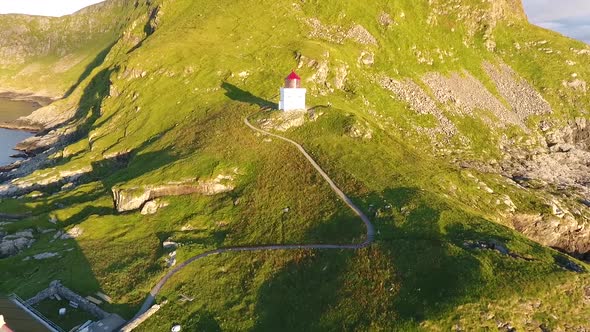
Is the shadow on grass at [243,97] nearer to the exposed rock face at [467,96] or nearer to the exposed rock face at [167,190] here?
the exposed rock face at [167,190]

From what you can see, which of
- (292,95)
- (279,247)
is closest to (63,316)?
(279,247)

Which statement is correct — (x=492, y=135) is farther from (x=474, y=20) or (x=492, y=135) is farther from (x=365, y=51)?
(x=474, y=20)

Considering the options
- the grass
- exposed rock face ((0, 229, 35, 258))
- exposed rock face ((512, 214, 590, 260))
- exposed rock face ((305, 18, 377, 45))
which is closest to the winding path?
the grass

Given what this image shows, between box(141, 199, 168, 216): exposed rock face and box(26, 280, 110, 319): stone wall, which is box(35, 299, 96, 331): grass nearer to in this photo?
A: box(26, 280, 110, 319): stone wall

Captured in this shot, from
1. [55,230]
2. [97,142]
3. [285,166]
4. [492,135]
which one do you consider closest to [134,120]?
[97,142]

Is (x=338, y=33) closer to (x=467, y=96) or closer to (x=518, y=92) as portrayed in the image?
(x=467, y=96)

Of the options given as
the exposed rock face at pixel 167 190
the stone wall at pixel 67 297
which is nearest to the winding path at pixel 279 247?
the stone wall at pixel 67 297
